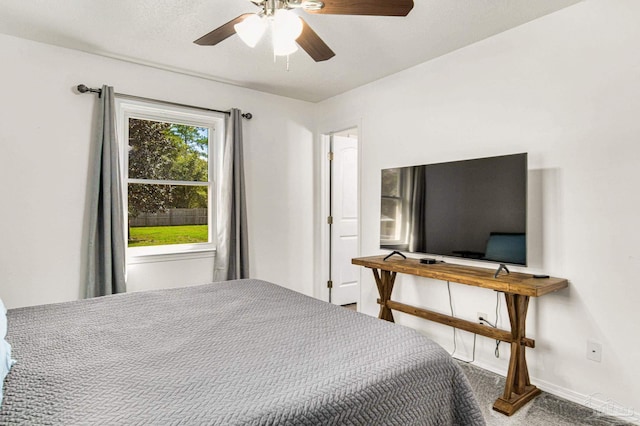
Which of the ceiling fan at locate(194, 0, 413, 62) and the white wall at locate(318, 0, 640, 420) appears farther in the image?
the white wall at locate(318, 0, 640, 420)

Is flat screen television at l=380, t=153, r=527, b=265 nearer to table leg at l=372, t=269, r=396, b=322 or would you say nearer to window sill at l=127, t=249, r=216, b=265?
table leg at l=372, t=269, r=396, b=322

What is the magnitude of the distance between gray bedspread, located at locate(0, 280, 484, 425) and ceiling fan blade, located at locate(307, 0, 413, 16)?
1470mm

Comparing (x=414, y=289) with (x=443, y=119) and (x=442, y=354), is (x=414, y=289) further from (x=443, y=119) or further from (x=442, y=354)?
(x=442, y=354)

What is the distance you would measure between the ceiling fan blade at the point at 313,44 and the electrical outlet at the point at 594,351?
7.88 feet

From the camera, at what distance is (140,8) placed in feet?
7.93

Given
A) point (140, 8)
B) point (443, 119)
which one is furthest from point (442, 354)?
point (140, 8)

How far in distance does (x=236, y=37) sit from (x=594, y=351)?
10.7 ft

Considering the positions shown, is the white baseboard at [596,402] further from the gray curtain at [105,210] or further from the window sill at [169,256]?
the gray curtain at [105,210]

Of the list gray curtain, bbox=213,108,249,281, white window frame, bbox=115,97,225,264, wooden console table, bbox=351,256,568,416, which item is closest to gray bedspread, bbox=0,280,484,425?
wooden console table, bbox=351,256,568,416

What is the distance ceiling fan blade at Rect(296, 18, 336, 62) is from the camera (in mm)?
2002

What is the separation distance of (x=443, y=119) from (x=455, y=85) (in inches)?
11.1

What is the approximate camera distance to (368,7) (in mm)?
1770

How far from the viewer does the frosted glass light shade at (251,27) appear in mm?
1875

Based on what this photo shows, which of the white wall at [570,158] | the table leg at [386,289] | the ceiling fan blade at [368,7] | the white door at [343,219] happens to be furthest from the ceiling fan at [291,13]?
the white door at [343,219]
